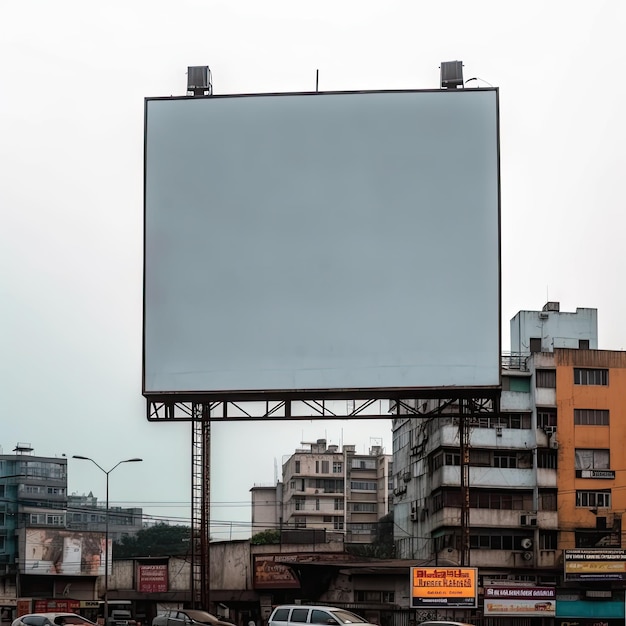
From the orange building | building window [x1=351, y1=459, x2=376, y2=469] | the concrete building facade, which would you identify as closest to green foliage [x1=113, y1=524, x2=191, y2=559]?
building window [x1=351, y1=459, x2=376, y2=469]

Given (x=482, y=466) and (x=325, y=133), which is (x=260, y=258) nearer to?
(x=325, y=133)

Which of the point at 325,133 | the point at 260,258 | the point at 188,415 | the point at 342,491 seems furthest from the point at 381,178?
the point at 342,491

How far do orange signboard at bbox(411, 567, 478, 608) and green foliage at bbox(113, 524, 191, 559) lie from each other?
104844 millimetres

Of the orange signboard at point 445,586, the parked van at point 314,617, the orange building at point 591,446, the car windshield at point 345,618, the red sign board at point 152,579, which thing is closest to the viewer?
the car windshield at point 345,618

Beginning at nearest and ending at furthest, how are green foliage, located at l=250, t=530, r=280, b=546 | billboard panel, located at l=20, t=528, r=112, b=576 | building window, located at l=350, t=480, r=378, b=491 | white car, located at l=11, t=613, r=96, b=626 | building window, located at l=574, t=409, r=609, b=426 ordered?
white car, located at l=11, t=613, r=96, b=626
building window, located at l=574, t=409, r=609, b=426
billboard panel, located at l=20, t=528, r=112, b=576
green foliage, located at l=250, t=530, r=280, b=546
building window, located at l=350, t=480, r=378, b=491

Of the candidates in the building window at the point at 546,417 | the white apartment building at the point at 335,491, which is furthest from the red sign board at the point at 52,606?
the white apartment building at the point at 335,491

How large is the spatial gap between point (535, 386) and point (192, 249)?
28.2 metres

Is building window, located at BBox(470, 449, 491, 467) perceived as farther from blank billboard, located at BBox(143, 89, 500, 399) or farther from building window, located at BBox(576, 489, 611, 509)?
blank billboard, located at BBox(143, 89, 500, 399)

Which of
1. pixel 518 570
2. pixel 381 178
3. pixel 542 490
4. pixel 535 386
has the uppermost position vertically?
pixel 381 178

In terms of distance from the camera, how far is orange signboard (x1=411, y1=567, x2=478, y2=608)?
39125mm

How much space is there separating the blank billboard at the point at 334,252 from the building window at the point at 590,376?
2485 centimetres

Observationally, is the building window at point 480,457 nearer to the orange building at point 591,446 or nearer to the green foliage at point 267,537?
the orange building at point 591,446

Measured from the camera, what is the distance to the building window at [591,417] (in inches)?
2464

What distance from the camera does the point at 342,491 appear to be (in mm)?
120875
